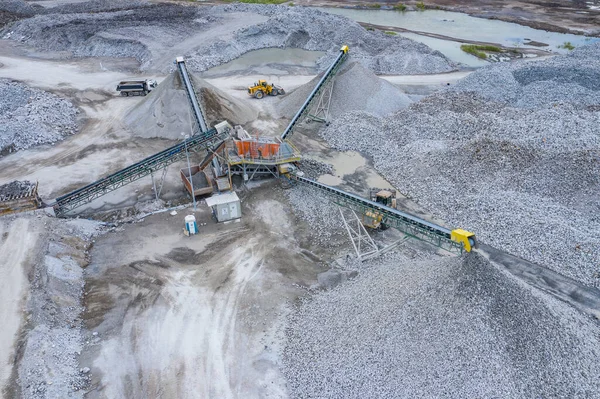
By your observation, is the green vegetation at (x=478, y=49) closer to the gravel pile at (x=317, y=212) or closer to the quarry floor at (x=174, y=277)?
the quarry floor at (x=174, y=277)

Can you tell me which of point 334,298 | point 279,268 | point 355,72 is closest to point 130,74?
point 355,72

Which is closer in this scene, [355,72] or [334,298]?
[334,298]

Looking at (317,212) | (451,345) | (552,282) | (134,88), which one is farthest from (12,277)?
(134,88)

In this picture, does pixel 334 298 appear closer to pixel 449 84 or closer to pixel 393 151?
pixel 393 151

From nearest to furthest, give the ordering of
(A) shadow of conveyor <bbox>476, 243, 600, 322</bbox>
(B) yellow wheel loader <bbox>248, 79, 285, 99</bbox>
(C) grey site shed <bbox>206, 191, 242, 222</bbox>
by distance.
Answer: (A) shadow of conveyor <bbox>476, 243, 600, 322</bbox> < (C) grey site shed <bbox>206, 191, 242, 222</bbox> < (B) yellow wheel loader <bbox>248, 79, 285, 99</bbox>

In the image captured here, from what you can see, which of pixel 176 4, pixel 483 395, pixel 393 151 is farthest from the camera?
pixel 176 4

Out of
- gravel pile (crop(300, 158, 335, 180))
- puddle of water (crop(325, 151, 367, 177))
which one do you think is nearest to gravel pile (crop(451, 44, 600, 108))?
puddle of water (crop(325, 151, 367, 177))

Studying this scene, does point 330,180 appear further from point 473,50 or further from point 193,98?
point 473,50

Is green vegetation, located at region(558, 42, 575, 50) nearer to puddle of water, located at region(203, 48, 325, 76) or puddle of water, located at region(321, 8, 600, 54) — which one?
puddle of water, located at region(321, 8, 600, 54)
